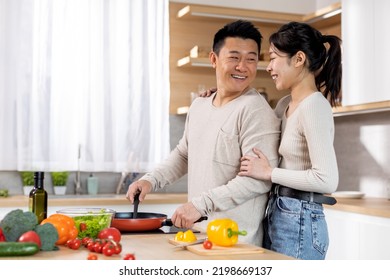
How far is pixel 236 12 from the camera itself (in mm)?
4680

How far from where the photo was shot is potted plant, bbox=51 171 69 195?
4453mm

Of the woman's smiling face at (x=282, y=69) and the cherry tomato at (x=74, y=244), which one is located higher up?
the woman's smiling face at (x=282, y=69)

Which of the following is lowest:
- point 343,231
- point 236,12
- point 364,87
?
point 343,231

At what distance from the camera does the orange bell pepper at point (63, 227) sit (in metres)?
1.90

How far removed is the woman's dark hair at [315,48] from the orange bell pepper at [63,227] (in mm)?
1092

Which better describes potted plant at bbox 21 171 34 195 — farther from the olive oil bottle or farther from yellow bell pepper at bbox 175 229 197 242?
yellow bell pepper at bbox 175 229 197 242

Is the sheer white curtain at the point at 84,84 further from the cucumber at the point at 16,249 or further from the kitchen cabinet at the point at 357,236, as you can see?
the cucumber at the point at 16,249

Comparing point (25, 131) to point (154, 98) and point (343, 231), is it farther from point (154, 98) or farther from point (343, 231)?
point (343, 231)

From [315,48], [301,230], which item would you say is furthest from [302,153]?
[315,48]

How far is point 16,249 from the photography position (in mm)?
1682

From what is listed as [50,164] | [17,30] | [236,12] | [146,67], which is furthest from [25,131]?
[236,12]

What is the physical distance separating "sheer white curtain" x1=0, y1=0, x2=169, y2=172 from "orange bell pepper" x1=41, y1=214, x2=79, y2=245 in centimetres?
254

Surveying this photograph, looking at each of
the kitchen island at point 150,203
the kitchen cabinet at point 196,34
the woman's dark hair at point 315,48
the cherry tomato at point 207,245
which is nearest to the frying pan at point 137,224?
the cherry tomato at point 207,245
